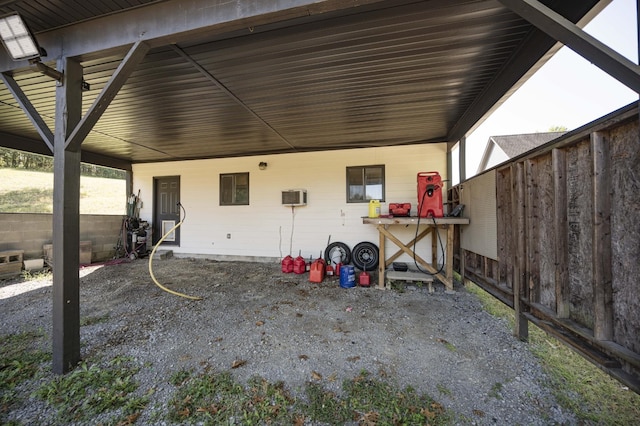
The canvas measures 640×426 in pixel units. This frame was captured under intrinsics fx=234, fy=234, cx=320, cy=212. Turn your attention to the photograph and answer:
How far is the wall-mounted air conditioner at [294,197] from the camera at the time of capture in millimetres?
5582

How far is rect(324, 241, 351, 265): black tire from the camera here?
530cm

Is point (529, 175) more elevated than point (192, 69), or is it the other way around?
point (192, 69)

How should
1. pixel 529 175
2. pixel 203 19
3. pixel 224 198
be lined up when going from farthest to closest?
pixel 224 198
pixel 529 175
pixel 203 19

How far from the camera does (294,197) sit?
559cm

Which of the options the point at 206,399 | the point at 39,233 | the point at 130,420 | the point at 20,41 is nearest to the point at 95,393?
the point at 130,420

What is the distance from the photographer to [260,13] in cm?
167

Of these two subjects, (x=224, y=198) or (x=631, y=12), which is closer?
(x=631, y=12)

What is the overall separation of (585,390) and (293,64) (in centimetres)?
378

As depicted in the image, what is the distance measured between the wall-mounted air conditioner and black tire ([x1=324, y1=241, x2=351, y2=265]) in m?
1.24

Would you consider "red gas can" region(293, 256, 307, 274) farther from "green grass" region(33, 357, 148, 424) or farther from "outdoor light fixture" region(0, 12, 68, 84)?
"outdoor light fixture" region(0, 12, 68, 84)

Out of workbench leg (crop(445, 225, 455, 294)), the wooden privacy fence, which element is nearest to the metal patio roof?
the wooden privacy fence

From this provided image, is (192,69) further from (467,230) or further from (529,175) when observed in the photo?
(467,230)

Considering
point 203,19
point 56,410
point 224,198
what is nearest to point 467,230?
point 203,19

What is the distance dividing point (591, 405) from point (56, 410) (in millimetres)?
3539
